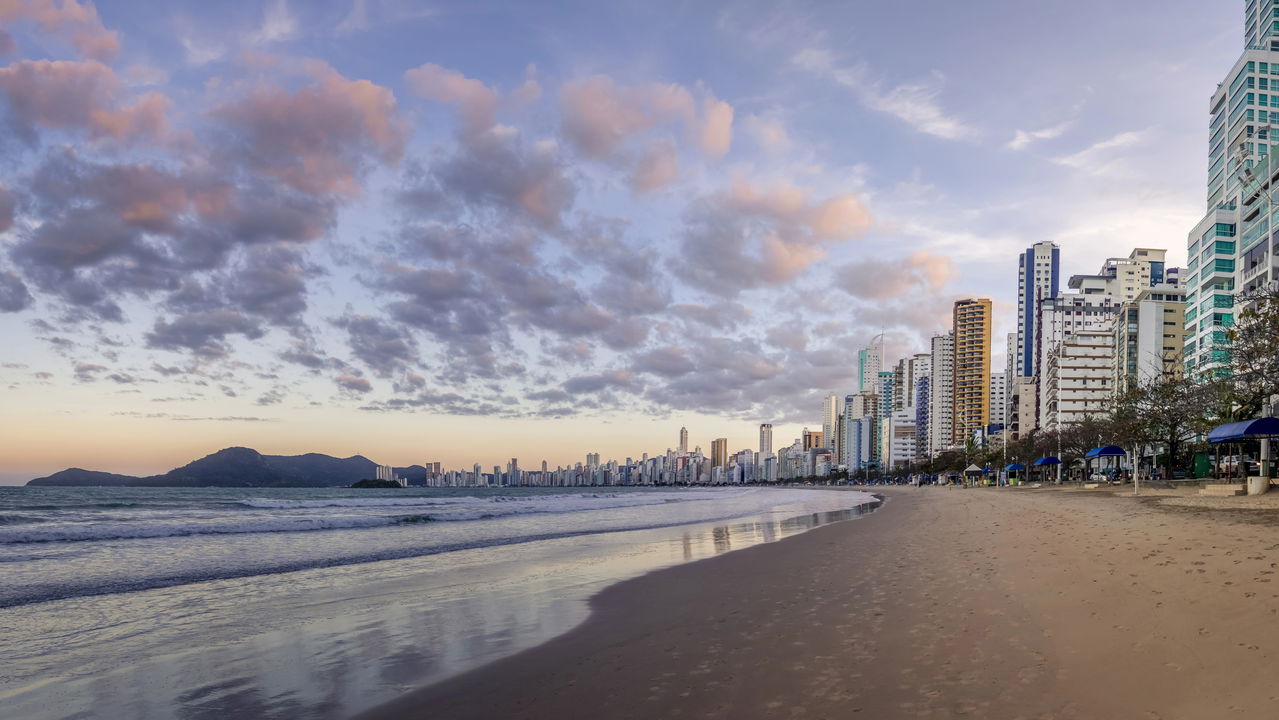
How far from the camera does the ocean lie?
6.53 metres

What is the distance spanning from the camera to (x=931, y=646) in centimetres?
664

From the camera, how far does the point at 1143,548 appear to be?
11.9 metres

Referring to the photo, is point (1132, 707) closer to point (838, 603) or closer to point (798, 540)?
point (838, 603)

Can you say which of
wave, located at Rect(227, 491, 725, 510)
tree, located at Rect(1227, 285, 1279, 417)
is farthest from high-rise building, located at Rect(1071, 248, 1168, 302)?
tree, located at Rect(1227, 285, 1279, 417)

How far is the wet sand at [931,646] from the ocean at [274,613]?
981 mm

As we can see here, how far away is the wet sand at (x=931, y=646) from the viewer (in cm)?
514

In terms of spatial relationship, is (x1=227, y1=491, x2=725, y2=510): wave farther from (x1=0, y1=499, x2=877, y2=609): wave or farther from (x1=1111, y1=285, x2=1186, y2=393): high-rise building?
(x1=1111, y1=285, x2=1186, y2=393): high-rise building

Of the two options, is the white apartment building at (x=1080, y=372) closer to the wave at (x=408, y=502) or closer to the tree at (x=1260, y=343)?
the wave at (x=408, y=502)

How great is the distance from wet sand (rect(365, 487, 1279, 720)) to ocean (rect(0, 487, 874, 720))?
3.22ft

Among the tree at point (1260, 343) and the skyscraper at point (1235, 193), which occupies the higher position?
the skyscraper at point (1235, 193)

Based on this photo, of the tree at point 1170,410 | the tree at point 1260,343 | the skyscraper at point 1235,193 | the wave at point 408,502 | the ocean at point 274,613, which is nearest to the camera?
the ocean at point 274,613

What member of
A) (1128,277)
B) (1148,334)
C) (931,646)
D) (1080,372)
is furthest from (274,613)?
(1128,277)

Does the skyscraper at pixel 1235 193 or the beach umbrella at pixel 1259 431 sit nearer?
the beach umbrella at pixel 1259 431

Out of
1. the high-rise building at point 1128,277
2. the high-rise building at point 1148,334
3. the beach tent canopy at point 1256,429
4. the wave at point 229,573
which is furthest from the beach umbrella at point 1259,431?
the high-rise building at point 1128,277
